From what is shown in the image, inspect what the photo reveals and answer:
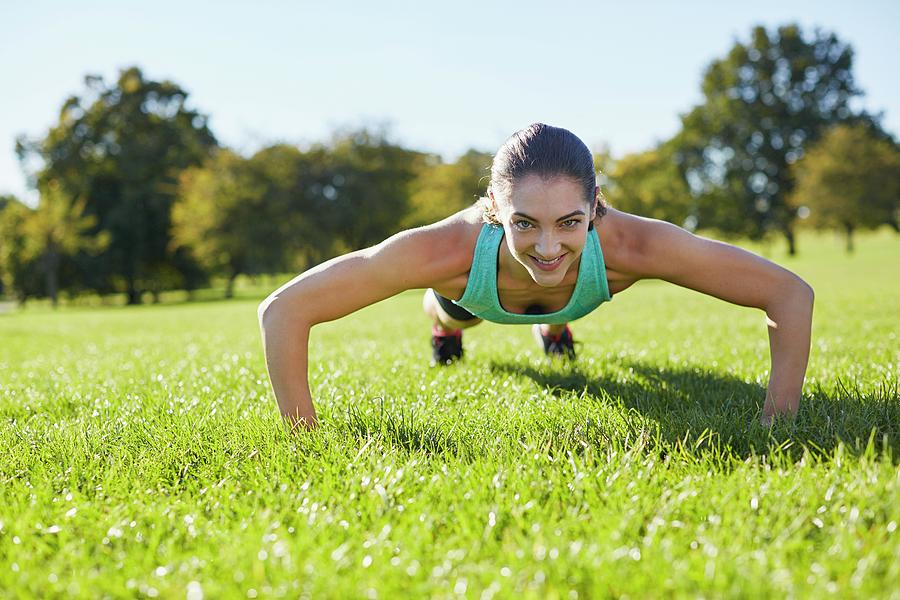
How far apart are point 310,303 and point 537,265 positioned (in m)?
1.22

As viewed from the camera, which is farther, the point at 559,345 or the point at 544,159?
the point at 559,345

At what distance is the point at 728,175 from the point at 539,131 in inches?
2206

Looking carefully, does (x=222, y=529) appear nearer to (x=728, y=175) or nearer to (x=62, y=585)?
(x=62, y=585)

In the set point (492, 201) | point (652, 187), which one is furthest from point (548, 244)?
point (652, 187)

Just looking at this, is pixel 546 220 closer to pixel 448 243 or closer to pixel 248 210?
pixel 448 243

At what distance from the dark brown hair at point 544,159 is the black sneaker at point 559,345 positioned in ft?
7.98

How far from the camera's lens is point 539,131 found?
126 inches

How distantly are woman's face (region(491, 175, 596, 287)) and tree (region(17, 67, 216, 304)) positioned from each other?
146 feet

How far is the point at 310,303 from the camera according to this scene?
3.40m

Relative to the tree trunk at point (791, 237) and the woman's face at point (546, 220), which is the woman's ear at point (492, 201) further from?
the tree trunk at point (791, 237)

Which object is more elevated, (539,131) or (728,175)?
(728,175)

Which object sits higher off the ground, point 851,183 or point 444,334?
point 851,183

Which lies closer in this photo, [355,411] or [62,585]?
[62,585]

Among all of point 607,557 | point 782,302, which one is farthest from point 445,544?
point 782,302
